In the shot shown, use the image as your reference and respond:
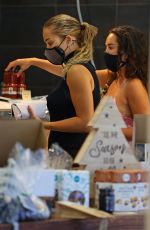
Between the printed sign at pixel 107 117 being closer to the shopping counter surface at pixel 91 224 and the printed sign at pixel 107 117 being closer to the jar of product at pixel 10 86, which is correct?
the shopping counter surface at pixel 91 224

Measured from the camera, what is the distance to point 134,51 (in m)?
2.66

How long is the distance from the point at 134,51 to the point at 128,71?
0.36 feet

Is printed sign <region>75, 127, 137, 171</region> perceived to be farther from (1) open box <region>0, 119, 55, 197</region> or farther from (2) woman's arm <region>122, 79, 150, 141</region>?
(2) woman's arm <region>122, 79, 150, 141</region>

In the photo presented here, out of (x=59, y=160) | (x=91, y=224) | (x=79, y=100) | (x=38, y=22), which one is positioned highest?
(x=38, y=22)

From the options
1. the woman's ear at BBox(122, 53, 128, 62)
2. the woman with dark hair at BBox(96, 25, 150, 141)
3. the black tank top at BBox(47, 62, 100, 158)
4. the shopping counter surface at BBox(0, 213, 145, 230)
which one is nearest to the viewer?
the shopping counter surface at BBox(0, 213, 145, 230)

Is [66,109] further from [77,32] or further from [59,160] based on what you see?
[59,160]

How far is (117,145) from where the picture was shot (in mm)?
1547

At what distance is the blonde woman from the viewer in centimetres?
233

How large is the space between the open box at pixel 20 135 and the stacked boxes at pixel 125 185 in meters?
0.23

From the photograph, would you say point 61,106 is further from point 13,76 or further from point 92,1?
point 92,1

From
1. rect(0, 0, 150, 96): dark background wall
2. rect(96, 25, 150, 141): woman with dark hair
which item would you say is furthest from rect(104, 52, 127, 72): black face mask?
rect(0, 0, 150, 96): dark background wall

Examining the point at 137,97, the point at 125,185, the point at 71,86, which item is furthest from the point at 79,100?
the point at 125,185

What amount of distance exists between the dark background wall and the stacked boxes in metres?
2.83

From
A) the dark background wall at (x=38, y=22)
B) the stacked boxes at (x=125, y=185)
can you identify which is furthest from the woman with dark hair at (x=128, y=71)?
the dark background wall at (x=38, y=22)
